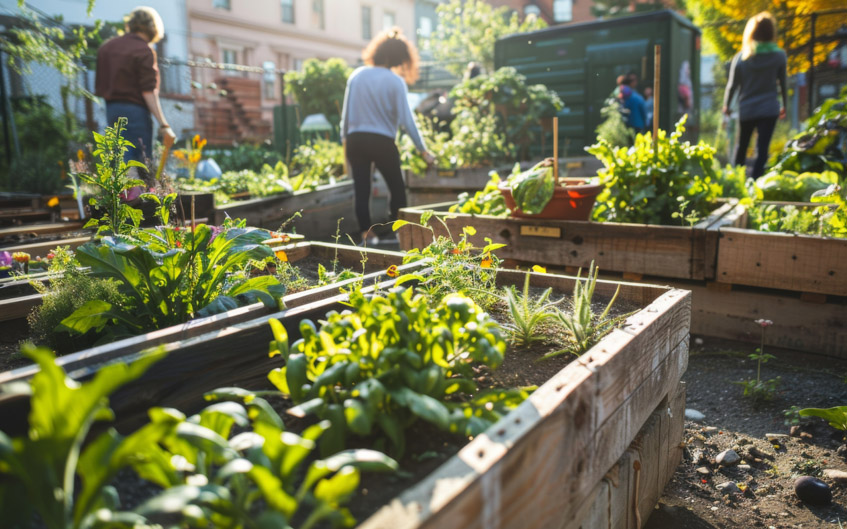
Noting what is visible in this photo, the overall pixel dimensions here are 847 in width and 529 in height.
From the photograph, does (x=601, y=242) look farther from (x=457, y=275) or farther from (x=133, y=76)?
(x=133, y=76)

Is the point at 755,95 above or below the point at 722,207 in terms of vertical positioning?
above

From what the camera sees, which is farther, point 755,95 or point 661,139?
point 755,95

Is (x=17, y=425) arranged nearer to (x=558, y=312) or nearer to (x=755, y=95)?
(x=558, y=312)

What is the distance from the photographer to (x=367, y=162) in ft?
20.0

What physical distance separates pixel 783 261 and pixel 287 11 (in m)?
28.9

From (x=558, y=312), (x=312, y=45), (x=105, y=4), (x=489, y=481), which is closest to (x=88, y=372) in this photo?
(x=489, y=481)

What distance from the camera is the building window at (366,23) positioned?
3284 cm

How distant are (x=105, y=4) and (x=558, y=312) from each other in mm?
22912

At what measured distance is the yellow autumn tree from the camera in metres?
13.9

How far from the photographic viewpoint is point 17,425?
55.1 inches

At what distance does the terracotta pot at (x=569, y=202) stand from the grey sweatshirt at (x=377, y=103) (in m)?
2.14

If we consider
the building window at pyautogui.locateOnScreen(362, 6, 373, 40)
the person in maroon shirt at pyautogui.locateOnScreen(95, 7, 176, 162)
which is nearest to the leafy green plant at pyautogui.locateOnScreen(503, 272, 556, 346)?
the person in maroon shirt at pyautogui.locateOnScreen(95, 7, 176, 162)

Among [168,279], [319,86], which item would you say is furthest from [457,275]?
[319,86]

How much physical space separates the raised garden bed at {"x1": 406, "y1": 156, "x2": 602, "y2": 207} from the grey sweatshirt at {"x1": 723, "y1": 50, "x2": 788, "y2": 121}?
1.62m
